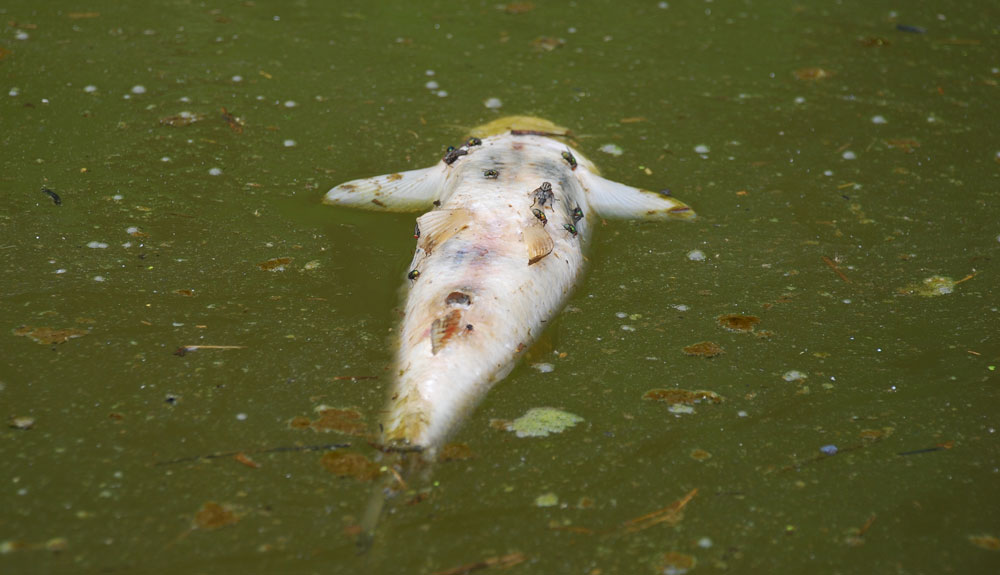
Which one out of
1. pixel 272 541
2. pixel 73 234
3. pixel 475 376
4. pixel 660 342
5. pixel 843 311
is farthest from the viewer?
pixel 73 234

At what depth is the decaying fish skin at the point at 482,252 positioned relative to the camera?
8.89ft

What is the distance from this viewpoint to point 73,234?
11.7 feet

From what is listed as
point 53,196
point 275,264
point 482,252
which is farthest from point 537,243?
point 53,196

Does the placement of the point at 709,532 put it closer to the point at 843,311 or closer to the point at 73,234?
the point at 843,311

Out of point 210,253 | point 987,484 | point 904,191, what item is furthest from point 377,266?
point 904,191

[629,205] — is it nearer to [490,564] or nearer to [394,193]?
[394,193]

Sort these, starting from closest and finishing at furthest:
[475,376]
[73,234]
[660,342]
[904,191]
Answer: [475,376] < [660,342] < [73,234] < [904,191]

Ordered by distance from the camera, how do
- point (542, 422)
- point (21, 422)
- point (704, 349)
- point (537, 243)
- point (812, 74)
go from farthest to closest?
point (812, 74), point (537, 243), point (704, 349), point (542, 422), point (21, 422)

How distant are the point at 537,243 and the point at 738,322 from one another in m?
0.79

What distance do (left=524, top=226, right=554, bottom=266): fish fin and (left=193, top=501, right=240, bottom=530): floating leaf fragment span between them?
1.32 m

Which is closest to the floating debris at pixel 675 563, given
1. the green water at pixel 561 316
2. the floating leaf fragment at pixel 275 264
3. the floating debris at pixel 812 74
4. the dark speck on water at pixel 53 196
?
the green water at pixel 561 316

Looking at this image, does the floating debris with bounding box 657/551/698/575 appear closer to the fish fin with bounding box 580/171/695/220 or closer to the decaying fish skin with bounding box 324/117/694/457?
the decaying fish skin with bounding box 324/117/694/457

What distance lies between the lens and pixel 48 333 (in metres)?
2.99

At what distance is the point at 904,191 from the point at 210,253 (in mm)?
3095
